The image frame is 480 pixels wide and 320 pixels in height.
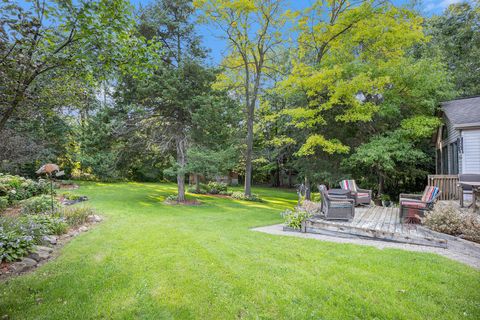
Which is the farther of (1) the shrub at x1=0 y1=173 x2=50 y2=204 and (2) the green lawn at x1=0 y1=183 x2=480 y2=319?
(1) the shrub at x1=0 y1=173 x2=50 y2=204

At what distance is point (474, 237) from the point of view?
4.91 meters

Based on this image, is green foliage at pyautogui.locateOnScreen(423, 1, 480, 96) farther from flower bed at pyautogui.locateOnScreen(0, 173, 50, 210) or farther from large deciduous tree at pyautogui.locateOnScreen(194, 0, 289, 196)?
flower bed at pyautogui.locateOnScreen(0, 173, 50, 210)

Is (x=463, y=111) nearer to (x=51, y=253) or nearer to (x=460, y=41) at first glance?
(x=460, y=41)

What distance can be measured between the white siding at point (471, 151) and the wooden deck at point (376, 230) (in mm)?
4080

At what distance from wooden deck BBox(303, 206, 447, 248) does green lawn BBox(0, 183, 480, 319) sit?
3.29ft

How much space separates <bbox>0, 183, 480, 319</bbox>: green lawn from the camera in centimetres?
300

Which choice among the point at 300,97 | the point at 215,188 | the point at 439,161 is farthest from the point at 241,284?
the point at 215,188

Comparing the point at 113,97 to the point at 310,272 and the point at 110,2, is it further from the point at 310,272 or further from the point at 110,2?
the point at 310,272

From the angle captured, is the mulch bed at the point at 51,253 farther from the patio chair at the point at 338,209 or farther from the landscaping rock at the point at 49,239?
the patio chair at the point at 338,209

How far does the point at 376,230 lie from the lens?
5934mm

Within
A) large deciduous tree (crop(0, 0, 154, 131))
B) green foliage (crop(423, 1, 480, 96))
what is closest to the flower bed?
large deciduous tree (crop(0, 0, 154, 131))

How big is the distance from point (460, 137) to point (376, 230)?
6248 millimetres

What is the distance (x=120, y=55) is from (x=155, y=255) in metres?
3.42

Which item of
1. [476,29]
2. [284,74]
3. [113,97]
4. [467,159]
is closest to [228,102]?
[113,97]
